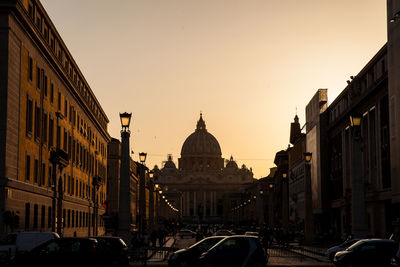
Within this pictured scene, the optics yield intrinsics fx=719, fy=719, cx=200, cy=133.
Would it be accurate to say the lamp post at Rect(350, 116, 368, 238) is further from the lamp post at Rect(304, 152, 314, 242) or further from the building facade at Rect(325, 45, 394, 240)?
the lamp post at Rect(304, 152, 314, 242)

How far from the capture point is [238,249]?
29328mm

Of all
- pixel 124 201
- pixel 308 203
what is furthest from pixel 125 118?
pixel 308 203

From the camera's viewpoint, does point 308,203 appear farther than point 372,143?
No

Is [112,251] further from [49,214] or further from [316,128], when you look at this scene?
[316,128]

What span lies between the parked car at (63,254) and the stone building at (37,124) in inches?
461

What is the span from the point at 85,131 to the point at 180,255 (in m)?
44.6

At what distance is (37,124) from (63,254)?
78.6 feet

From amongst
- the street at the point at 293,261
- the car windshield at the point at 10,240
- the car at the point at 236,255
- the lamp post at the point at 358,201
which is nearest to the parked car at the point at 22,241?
the car windshield at the point at 10,240

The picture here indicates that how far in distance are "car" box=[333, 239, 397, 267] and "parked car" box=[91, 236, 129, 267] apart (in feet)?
32.6

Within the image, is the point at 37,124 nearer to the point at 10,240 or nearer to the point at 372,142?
the point at 10,240

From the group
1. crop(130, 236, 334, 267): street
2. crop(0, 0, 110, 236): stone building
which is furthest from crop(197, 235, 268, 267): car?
crop(0, 0, 110, 236): stone building

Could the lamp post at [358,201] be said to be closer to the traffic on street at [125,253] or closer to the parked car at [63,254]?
the traffic on street at [125,253]

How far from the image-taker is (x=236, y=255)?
29094 mm

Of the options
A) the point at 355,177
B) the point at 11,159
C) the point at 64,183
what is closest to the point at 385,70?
the point at 355,177
